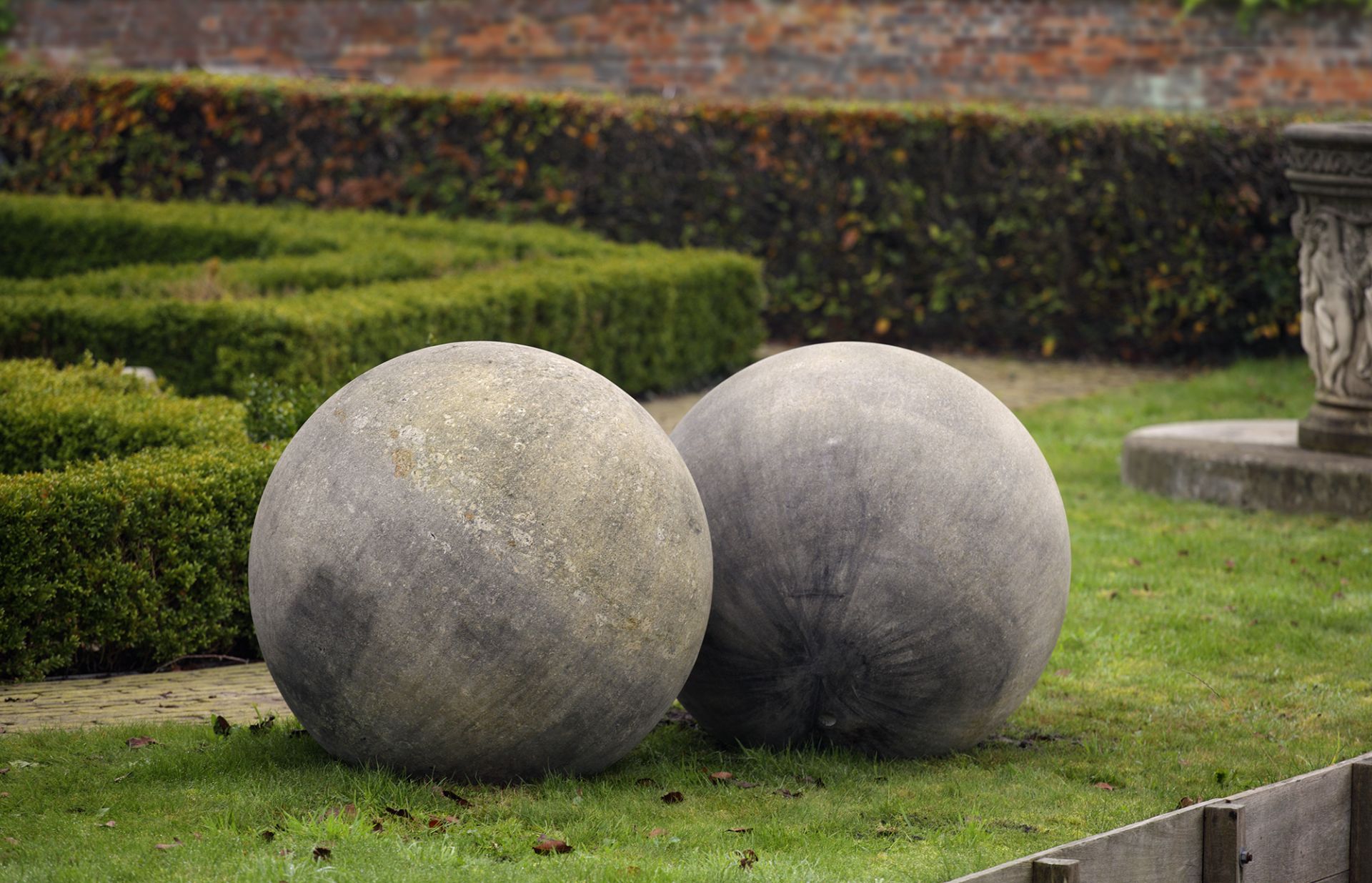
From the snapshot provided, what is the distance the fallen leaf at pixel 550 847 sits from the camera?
440cm

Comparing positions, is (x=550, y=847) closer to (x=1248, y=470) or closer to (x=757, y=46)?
(x=1248, y=470)

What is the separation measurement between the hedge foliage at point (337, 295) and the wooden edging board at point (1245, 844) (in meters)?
5.73

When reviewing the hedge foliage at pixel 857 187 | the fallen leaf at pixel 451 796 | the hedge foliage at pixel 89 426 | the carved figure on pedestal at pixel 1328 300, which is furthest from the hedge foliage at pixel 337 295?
the carved figure on pedestal at pixel 1328 300

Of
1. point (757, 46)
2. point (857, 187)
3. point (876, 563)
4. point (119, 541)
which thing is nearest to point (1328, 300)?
point (876, 563)

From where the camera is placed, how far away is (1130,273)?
16.1m

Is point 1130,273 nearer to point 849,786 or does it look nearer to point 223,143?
point 223,143

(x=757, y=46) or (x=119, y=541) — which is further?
(x=757, y=46)

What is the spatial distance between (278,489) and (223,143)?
49.3 ft

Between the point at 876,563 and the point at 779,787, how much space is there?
81 cm

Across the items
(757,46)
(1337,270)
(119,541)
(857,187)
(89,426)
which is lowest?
(119,541)

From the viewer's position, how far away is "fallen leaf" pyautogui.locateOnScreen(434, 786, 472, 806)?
4.78m

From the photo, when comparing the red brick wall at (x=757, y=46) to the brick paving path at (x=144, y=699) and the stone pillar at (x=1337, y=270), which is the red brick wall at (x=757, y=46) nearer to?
the stone pillar at (x=1337, y=270)

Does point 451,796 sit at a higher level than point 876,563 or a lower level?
lower

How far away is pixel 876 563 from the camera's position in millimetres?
5234
